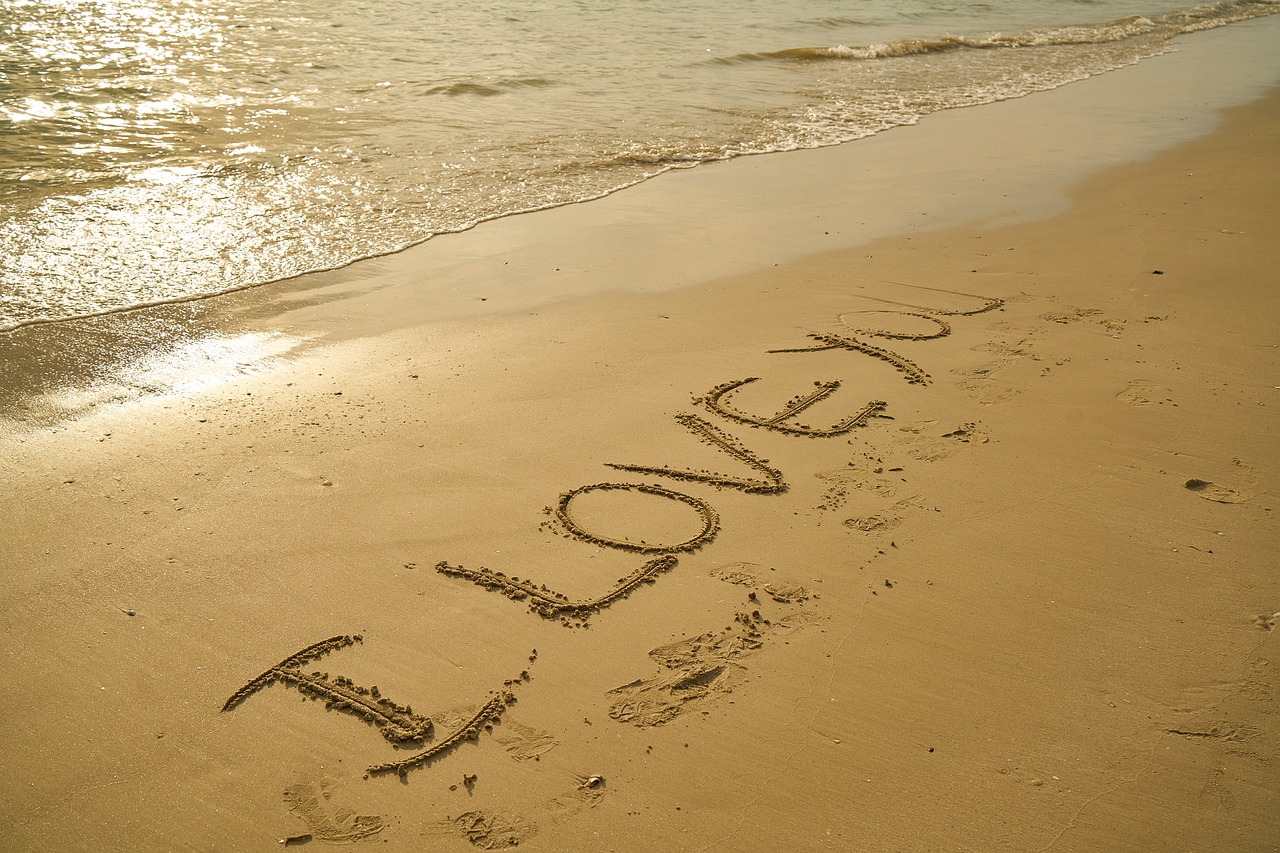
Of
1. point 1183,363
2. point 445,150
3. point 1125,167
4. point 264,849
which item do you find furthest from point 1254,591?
point 445,150

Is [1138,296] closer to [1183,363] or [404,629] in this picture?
[1183,363]

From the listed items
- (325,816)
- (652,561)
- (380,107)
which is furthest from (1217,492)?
(380,107)

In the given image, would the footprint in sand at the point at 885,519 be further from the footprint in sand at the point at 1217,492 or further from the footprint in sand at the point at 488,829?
the footprint in sand at the point at 488,829

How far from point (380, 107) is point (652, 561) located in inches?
276

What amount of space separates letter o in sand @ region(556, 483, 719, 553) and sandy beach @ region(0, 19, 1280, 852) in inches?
0.7

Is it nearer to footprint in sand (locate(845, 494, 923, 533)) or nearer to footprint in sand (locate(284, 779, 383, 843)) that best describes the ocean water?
footprint in sand (locate(284, 779, 383, 843))

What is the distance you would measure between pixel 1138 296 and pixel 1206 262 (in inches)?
32.4

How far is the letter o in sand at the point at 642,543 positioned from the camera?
2.96m

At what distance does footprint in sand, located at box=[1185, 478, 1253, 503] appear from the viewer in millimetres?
3184

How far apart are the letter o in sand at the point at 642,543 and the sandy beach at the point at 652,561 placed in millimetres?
19

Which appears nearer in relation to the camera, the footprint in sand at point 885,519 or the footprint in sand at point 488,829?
the footprint in sand at point 488,829

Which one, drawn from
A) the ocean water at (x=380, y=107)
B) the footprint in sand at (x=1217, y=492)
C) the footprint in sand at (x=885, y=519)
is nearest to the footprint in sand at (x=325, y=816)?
the footprint in sand at (x=885, y=519)

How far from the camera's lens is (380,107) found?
28.0 feet

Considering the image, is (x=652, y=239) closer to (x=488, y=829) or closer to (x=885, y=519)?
(x=885, y=519)
